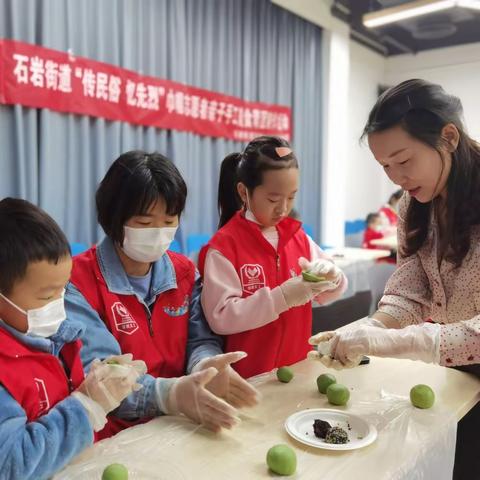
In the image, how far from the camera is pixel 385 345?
1.34m

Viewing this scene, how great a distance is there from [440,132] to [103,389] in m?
1.08

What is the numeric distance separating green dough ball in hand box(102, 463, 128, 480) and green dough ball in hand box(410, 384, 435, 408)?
28.8 inches

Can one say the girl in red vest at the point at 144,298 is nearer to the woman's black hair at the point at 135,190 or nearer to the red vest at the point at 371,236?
the woman's black hair at the point at 135,190

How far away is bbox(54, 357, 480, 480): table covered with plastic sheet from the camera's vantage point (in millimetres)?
984

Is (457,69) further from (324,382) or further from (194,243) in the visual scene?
(324,382)

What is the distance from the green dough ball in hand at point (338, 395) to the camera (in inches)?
50.2

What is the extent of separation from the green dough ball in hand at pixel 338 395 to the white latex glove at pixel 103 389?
0.51 m

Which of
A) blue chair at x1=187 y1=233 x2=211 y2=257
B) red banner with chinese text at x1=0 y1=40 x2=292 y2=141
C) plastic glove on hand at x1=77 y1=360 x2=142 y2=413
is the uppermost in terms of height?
red banner with chinese text at x1=0 y1=40 x2=292 y2=141

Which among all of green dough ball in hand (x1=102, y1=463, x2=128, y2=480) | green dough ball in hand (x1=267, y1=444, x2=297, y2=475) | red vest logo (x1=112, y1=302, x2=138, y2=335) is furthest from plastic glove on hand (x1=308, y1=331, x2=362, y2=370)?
green dough ball in hand (x1=102, y1=463, x2=128, y2=480)

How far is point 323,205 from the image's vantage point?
21.9ft

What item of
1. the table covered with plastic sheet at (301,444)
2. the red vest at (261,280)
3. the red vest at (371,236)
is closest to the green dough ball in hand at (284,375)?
the table covered with plastic sheet at (301,444)

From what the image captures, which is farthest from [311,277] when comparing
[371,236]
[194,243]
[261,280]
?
[371,236]

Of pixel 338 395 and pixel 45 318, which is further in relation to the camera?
pixel 338 395

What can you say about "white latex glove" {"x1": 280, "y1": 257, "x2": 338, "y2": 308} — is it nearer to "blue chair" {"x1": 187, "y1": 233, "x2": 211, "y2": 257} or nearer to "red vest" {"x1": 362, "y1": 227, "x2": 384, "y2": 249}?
"blue chair" {"x1": 187, "y1": 233, "x2": 211, "y2": 257}
